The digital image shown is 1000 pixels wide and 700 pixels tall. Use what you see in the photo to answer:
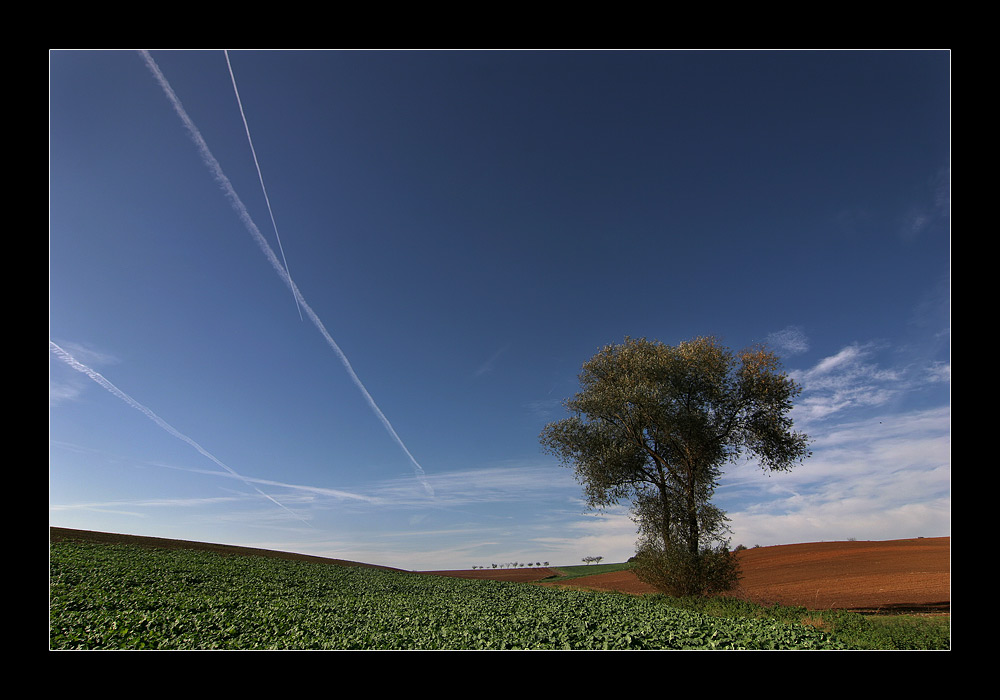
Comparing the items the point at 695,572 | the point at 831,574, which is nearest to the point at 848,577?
the point at 831,574

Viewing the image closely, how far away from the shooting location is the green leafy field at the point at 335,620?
9531 mm

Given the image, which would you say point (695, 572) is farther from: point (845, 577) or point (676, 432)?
point (845, 577)

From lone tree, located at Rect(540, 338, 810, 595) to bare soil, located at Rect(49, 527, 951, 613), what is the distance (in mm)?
2955

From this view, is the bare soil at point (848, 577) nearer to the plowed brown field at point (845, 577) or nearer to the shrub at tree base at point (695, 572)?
the plowed brown field at point (845, 577)

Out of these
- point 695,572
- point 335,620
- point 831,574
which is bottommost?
point 831,574

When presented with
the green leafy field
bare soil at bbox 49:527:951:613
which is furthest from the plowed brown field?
the green leafy field

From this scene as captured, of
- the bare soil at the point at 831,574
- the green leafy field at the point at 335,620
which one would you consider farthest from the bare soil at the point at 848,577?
the green leafy field at the point at 335,620

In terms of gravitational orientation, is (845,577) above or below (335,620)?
below

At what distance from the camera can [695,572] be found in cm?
1925

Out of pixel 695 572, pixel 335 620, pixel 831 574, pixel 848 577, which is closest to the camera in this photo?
pixel 335 620

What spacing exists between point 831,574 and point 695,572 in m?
19.4

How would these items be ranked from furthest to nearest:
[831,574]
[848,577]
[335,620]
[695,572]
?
1. [831,574]
2. [848,577]
3. [695,572]
4. [335,620]

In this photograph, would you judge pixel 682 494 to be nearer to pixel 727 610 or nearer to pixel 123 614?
pixel 727 610
